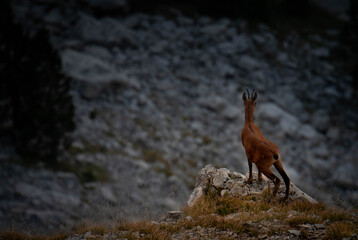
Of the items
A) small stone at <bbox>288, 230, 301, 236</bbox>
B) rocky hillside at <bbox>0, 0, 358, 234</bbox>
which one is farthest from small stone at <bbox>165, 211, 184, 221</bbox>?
rocky hillside at <bbox>0, 0, 358, 234</bbox>

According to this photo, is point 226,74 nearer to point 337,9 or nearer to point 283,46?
point 283,46

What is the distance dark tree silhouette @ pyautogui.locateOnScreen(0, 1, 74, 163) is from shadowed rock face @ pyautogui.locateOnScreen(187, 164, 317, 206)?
11.9 metres

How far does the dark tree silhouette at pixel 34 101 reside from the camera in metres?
16.7

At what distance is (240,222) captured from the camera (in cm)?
524

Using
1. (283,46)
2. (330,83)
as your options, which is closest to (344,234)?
(330,83)

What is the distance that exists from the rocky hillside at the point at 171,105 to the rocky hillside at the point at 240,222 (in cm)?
779

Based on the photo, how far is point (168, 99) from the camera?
70.5ft

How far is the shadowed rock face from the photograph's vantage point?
624 cm

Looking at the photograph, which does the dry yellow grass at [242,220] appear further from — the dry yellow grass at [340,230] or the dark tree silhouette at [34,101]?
the dark tree silhouette at [34,101]

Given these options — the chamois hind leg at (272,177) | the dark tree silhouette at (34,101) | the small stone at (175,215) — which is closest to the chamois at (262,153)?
the chamois hind leg at (272,177)

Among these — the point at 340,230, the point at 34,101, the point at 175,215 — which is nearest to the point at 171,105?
the point at 34,101

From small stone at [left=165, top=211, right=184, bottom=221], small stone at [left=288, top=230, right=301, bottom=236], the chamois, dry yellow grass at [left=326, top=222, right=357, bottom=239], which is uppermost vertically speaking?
the chamois

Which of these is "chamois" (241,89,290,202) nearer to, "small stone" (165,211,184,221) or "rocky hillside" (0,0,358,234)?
"small stone" (165,211,184,221)

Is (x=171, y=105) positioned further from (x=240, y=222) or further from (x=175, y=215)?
(x=240, y=222)
